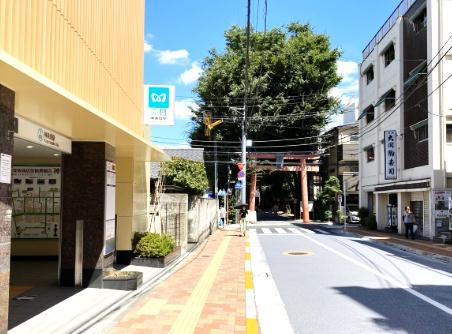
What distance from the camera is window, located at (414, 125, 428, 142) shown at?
2664cm

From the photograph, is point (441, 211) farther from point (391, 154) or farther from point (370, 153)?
point (370, 153)

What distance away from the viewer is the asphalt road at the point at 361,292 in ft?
25.9

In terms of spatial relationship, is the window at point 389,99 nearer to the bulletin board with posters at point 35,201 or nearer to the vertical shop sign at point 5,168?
the bulletin board with posters at point 35,201

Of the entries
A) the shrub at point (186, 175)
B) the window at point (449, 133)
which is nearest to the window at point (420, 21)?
the window at point (449, 133)

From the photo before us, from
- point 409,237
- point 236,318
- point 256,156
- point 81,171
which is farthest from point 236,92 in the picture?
point 236,318

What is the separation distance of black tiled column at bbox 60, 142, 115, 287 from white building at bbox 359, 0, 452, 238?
1711 centimetres

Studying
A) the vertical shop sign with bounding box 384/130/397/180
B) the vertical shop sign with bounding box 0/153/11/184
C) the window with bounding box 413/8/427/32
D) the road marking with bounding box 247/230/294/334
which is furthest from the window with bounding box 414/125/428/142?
the vertical shop sign with bounding box 0/153/11/184

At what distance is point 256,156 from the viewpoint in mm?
46281

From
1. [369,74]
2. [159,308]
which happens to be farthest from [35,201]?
[369,74]

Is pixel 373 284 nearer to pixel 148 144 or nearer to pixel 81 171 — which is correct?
pixel 148 144

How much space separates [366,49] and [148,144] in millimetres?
32296

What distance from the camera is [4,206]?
5.91 metres

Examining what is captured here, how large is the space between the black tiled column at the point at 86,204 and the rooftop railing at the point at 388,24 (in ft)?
79.0

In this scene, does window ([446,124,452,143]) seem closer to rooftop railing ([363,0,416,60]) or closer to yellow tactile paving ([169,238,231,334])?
rooftop railing ([363,0,416,60])
